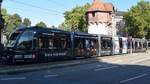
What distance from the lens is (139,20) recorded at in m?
108

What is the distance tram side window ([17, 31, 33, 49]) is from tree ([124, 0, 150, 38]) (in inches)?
3129

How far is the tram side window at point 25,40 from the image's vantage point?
30.4 m

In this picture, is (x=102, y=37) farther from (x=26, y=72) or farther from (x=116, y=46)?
(x=26, y=72)

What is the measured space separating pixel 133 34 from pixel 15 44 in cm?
8496

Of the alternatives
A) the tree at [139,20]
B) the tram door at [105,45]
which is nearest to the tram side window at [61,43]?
the tram door at [105,45]

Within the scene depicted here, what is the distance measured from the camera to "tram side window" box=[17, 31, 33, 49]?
99.6ft

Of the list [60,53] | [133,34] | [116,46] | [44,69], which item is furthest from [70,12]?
[44,69]

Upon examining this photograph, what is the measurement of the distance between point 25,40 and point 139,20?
3190 inches

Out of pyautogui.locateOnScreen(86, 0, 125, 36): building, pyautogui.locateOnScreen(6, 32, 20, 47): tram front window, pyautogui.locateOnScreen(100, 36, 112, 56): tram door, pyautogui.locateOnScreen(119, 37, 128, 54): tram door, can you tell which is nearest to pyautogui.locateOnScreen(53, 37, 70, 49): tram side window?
pyautogui.locateOnScreen(6, 32, 20, 47): tram front window

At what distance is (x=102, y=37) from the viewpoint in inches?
1967

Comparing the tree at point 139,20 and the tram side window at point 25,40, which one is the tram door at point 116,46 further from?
the tree at point 139,20

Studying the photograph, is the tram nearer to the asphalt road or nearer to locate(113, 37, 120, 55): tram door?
locate(113, 37, 120, 55): tram door

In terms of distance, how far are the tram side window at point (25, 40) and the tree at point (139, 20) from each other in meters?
79.5

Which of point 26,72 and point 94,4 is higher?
point 94,4
